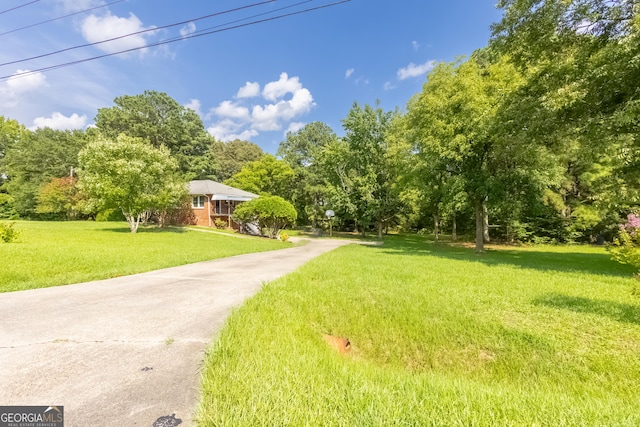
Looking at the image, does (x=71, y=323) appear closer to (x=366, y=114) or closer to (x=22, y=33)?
(x=22, y=33)

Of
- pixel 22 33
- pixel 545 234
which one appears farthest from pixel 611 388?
pixel 545 234

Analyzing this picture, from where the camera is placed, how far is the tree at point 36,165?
101 feet

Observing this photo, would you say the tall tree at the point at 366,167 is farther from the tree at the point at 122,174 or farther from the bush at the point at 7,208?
the bush at the point at 7,208

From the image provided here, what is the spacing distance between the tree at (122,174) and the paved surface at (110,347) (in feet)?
41.4

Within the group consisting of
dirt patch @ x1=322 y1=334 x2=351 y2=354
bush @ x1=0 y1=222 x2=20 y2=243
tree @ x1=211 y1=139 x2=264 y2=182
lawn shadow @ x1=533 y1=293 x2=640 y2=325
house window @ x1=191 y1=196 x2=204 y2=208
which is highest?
tree @ x1=211 y1=139 x2=264 y2=182

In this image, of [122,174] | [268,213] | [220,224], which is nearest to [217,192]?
[220,224]

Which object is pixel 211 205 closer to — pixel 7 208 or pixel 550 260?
pixel 7 208

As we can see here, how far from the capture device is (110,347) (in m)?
2.93

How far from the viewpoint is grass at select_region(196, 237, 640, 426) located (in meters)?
2.00

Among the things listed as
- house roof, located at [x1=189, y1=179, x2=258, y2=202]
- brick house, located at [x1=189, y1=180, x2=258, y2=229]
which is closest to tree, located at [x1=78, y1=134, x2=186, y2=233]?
house roof, located at [x1=189, y1=179, x2=258, y2=202]

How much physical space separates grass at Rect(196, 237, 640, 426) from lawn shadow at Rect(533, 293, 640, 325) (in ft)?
0.07

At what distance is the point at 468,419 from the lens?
193 cm

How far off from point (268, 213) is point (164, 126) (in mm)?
26011

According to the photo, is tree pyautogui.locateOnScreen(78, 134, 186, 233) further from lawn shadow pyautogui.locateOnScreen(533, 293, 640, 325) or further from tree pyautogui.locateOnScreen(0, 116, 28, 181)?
tree pyautogui.locateOnScreen(0, 116, 28, 181)
